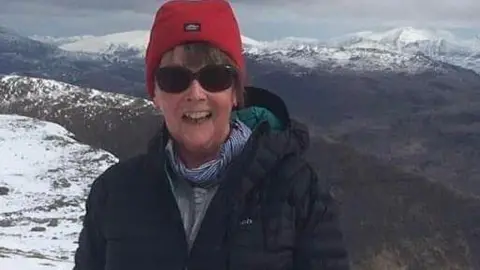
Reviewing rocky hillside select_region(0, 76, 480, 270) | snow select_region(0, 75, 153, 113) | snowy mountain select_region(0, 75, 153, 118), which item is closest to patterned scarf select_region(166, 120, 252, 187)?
rocky hillside select_region(0, 76, 480, 270)

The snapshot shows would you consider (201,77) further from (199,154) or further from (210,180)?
(210,180)

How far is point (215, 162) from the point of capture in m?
3.73

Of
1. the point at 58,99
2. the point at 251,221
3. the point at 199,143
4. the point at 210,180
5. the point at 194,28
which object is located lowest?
the point at 58,99

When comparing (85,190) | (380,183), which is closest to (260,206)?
(85,190)

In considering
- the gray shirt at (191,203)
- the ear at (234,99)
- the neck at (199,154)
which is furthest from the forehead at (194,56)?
the gray shirt at (191,203)

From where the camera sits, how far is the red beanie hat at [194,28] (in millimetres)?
3729

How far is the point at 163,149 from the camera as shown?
3.94 metres

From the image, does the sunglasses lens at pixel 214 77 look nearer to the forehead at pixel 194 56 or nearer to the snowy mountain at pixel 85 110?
the forehead at pixel 194 56

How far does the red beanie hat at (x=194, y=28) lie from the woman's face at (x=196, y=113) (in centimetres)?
8

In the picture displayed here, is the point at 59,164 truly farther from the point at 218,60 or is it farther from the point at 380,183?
the point at 218,60

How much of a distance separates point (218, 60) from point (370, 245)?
2984 inches

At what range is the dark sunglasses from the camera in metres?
3.74

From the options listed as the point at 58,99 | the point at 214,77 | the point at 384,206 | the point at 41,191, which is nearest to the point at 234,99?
the point at 214,77

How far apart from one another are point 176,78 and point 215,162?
42 centimetres
